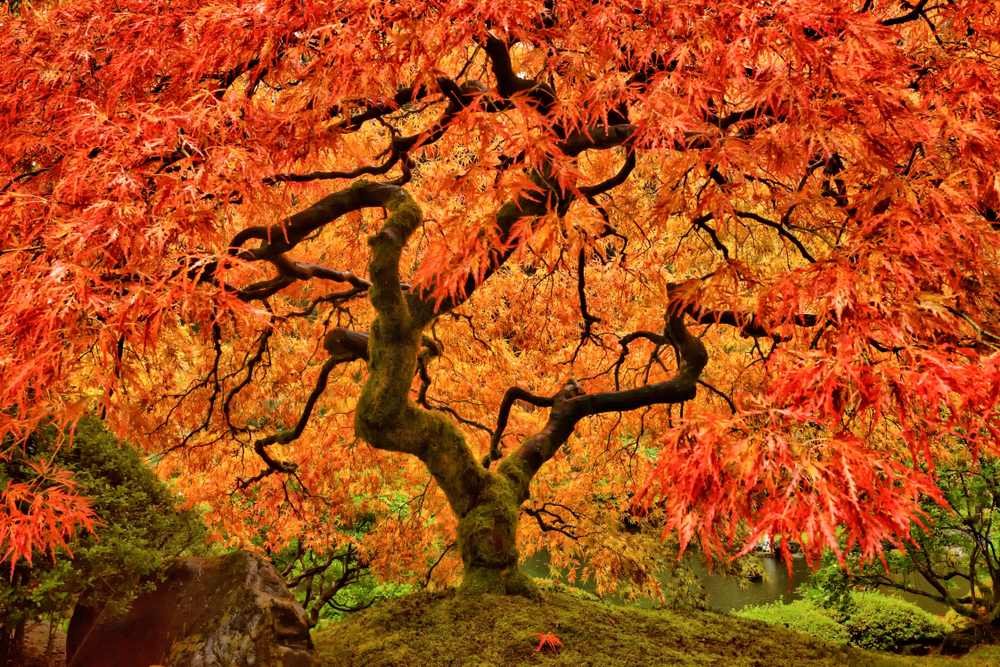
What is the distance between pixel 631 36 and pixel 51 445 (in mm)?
3028

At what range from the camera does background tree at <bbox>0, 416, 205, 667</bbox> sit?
293cm

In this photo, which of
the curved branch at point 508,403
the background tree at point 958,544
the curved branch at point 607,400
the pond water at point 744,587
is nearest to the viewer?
the curved branch at point 607,400

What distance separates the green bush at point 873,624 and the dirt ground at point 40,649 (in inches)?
259

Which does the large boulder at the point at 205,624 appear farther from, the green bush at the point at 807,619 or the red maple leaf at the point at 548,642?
the green bush at the point at 807,619

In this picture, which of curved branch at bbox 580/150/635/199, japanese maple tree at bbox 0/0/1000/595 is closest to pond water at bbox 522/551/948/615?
japanese maple tree at bbox 0/0/1000/595

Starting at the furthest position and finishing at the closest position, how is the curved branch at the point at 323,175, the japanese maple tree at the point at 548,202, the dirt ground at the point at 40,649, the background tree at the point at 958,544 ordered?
the background tree at the point at 958,544, the dirt ground at the point at 40,649, the curved branch at the point at 323,175, the japanese maple tree at the point at 548,202

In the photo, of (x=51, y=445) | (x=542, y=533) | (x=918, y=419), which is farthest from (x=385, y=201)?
(x=542, y=533)

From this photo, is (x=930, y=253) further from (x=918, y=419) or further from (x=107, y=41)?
(x=107, y=41)

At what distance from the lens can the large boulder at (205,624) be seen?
3.30 metres

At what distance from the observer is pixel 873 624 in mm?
7730

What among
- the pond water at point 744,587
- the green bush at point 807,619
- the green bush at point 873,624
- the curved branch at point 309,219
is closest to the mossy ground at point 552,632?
the curved branch at point 309,219

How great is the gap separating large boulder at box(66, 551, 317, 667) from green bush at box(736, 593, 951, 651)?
5.96 m

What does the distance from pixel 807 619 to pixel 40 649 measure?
7803 millimetres

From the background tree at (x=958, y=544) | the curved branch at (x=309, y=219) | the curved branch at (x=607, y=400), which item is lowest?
the background tree at (x=958, y=544)
